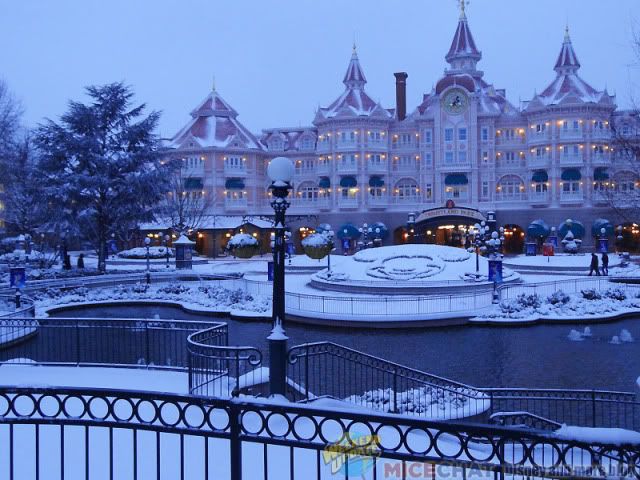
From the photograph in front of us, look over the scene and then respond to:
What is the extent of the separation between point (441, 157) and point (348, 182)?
396 inches

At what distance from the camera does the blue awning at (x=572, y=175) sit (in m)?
64.0

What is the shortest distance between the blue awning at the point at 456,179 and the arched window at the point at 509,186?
3876mm

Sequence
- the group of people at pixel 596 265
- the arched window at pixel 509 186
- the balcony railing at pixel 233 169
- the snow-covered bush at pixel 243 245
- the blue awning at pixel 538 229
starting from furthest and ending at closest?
the balcony railing at pixel 233 169 → the arched window at pixel 509 186 → the blue awning at pixel 538 229 → the snow-covered bush at pixel 243 245 → the group of people at pixel 596 265

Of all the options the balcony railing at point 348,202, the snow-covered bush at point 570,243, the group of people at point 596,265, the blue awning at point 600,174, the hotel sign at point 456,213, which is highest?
the blue awning at point 600,174

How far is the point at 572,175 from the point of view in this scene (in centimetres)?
6412

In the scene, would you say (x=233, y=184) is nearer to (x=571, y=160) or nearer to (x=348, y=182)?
(x=348, y=182)

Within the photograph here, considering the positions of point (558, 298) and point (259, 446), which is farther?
point (558, 298)

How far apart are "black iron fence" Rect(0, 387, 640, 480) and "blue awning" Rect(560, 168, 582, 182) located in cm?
5877

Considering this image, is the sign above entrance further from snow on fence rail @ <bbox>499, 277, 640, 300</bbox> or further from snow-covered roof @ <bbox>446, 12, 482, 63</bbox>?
snow on fence rail @ <bbox>499, 277, 640, 300</bbox>

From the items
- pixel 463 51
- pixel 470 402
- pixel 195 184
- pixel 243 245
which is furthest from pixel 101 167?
pixel 463 51

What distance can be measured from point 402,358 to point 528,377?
4081mm

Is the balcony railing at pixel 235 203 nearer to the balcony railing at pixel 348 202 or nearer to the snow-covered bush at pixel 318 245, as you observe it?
the balcony railing at pixel 348 202

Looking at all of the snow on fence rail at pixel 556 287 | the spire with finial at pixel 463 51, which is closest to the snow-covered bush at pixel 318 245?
the snow on fence rail at pixel 556 287

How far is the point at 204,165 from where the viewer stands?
237 ft
